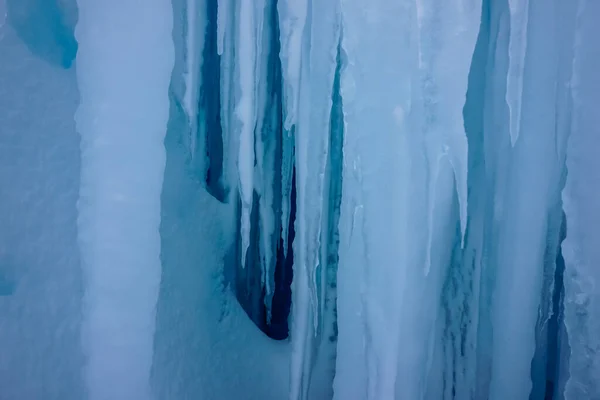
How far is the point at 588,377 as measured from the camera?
1.09 meters

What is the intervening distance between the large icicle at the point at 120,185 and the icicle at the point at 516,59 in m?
0.85

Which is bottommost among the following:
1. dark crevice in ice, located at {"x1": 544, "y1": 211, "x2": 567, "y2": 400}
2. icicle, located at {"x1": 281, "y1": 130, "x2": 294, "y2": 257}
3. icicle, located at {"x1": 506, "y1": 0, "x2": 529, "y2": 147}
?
dark crevice in ice, located at {"x1": 544, "y1": 211, "x2": 567, "y2": 400}

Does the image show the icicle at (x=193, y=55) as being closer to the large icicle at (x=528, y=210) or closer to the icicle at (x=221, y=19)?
the icicle at (x=221, y=19)

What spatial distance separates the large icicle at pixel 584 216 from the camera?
1055 mm

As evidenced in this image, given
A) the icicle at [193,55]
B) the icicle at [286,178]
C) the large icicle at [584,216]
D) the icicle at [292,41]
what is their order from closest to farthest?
1. the large icicle at [584,216]
2. the icicle at [292,41]
3. the icicle at [193,55]
4. the icicle at [286,178]

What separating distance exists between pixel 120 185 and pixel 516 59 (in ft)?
3.32

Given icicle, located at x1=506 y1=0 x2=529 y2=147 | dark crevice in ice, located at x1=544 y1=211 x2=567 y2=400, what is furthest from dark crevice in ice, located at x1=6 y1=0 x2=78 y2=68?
dark crevice in ice, located at x1=544 y1=211 x2=567 y2=400

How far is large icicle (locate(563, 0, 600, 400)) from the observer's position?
3.46ft

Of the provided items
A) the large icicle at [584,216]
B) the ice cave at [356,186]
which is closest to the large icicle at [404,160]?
the ice cave at [356,186]

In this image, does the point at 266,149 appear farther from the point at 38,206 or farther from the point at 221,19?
the point at 38,206

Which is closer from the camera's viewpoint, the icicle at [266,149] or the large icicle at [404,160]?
the large icicle at [404,160]

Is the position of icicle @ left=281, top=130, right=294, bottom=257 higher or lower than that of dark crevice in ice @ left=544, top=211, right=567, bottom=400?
higher

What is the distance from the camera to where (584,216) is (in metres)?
1.07

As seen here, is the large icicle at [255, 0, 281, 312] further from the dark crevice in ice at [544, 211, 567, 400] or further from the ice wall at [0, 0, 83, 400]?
the dark crevice in ice at [544, 211, 567, 400]
